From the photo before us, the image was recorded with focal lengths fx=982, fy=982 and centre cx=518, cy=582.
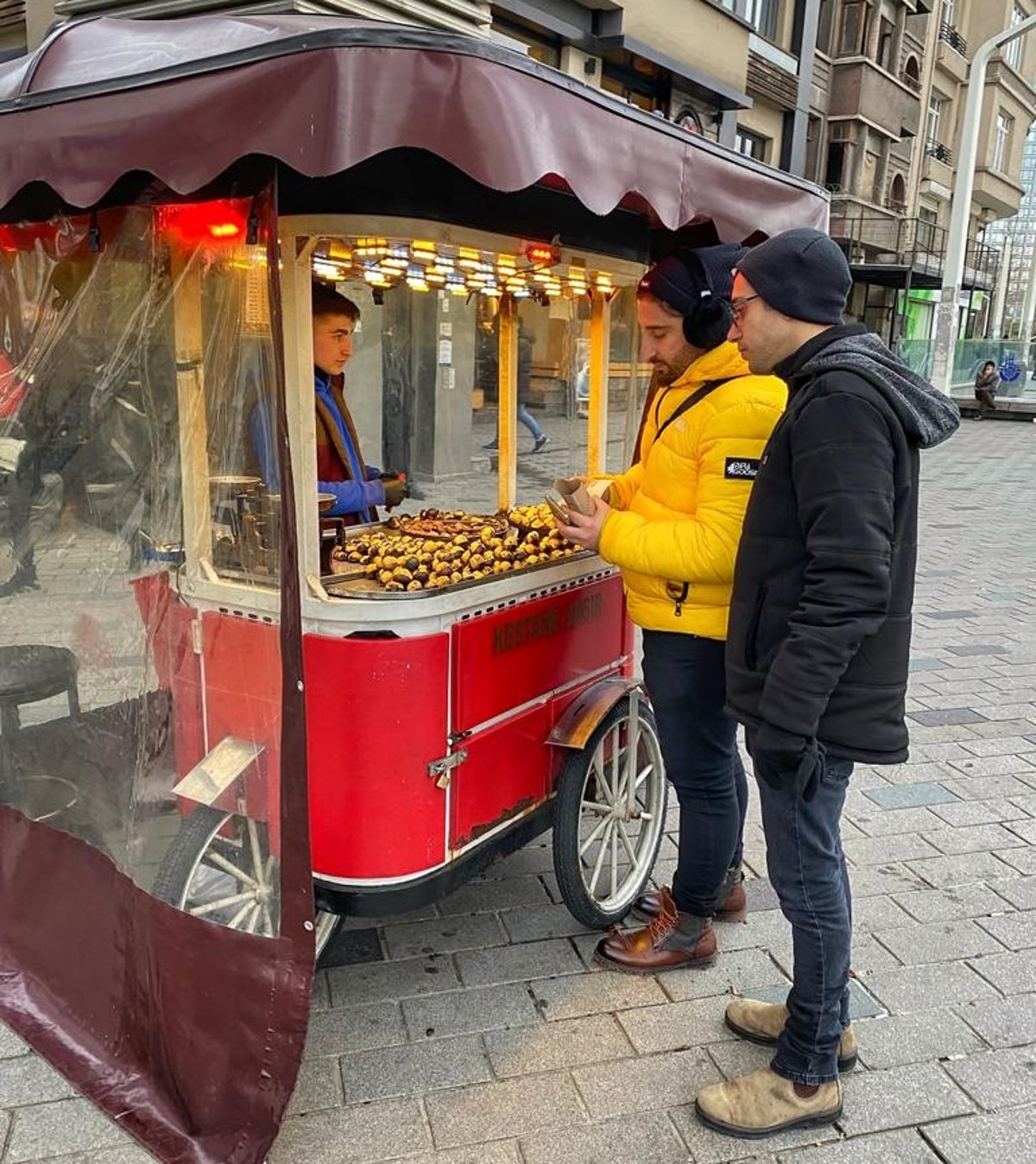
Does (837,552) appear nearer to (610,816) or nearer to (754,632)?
(754,632)

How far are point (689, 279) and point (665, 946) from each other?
1.89 m

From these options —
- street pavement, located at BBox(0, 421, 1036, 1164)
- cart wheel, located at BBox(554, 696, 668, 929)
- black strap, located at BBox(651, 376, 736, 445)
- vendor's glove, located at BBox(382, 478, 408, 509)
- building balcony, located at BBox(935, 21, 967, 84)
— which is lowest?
street pavement, located at BBox(0, 421, 1036, 1164)

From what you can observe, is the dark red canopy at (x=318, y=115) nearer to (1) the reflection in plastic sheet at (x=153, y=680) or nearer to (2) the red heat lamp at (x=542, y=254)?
(1) the reflection in plastic sheet at (x=153, y=680)

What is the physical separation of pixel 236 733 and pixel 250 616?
0.31 metres

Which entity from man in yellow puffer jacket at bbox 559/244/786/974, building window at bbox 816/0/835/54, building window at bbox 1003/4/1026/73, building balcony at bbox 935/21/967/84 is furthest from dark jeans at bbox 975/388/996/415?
man in yellow puffer jacket at bbox 559/244/786/974

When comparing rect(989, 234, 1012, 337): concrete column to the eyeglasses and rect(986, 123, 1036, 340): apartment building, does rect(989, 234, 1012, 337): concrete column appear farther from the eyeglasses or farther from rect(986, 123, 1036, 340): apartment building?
the eyeglasses

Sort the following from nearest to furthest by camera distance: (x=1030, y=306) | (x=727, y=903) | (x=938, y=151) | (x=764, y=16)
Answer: (x=727, y=903) < (x=764, y=16) < (x=938, y=151) < (x=1030, y=306)

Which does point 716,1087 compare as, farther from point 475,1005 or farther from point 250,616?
point 250,616

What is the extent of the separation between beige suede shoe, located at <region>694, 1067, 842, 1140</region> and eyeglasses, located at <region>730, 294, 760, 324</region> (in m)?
1.78

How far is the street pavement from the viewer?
2260 mm

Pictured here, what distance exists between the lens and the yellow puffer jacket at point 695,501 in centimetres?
242

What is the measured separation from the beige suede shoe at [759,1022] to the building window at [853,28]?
80.6 ft

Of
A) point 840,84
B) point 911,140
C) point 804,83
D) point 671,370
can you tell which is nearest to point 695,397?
point 671,370

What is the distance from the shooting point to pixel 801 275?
6.88 ft
